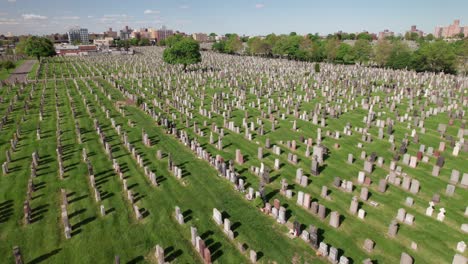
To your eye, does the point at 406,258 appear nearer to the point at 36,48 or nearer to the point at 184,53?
the point at 184,53

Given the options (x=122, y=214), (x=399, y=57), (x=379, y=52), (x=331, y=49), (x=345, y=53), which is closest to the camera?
(x=122, y=214)

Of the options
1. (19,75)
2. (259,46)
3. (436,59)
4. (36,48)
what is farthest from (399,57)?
(36,48)

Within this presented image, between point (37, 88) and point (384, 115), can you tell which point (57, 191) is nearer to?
point (384, 115)

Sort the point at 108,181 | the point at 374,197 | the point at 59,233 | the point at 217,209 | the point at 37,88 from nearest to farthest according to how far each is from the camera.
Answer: the point at 59,233 → the point at 217,209 → the point at 374,197 → the point at 108,181 → the point at 37,88

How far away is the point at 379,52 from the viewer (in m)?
69.3

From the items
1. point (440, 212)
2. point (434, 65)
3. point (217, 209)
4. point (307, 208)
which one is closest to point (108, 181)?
point (217, 209)

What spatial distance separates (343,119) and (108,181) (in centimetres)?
2240

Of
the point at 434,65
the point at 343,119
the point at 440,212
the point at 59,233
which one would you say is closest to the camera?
the point at 59,233

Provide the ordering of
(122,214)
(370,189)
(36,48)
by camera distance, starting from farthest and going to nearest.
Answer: (36,48) → (370,189) → (122,214)

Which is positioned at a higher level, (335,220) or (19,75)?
(19,75)

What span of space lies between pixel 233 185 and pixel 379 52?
67.0 meters

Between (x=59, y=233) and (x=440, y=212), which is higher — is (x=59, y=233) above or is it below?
below

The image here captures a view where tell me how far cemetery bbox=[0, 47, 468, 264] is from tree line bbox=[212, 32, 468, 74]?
32.7 metres

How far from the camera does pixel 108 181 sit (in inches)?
672
